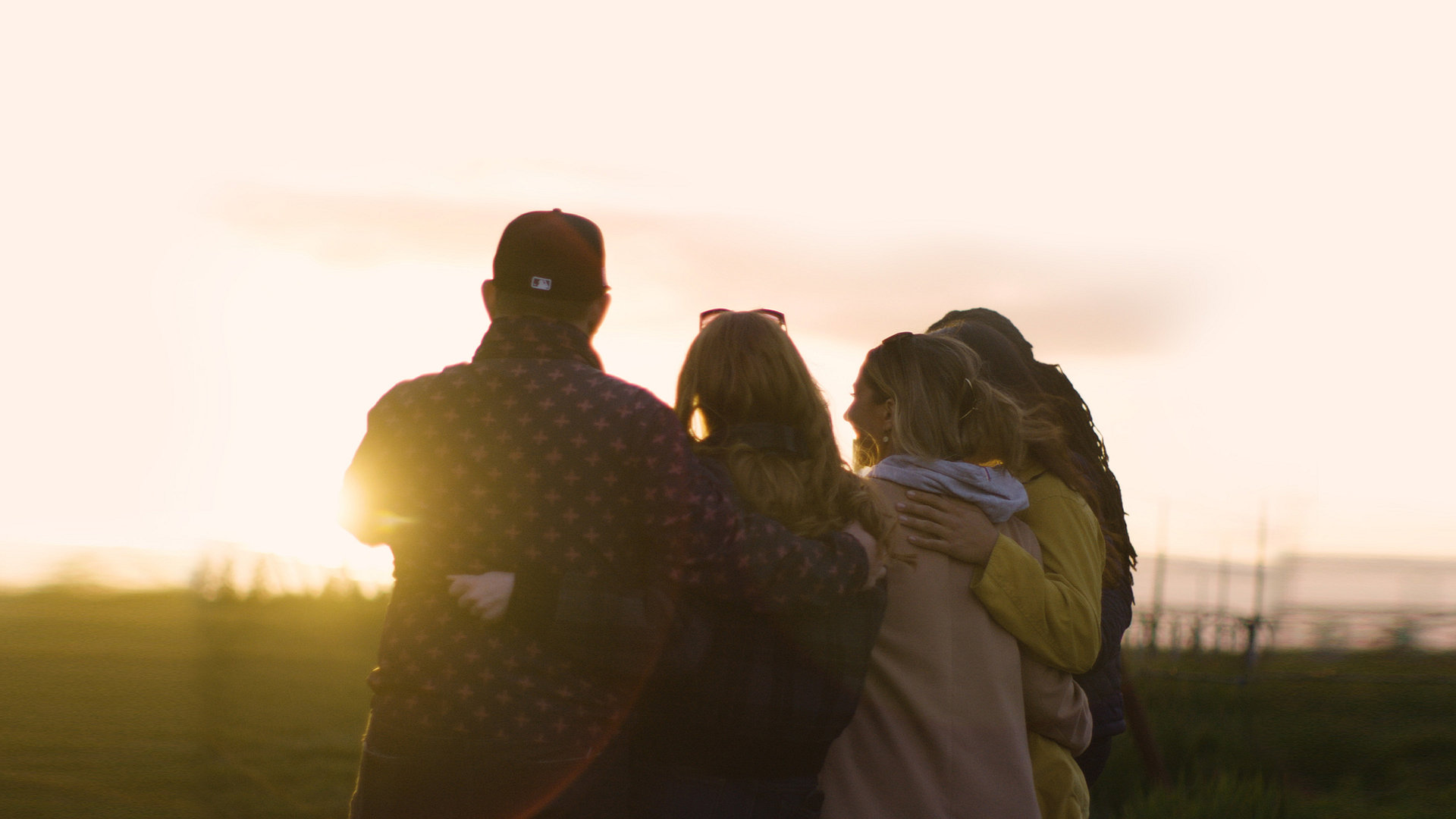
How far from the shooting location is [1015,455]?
243 centimetres

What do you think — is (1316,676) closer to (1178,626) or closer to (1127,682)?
(1178,626)

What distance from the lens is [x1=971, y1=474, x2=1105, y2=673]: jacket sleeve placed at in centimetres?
232

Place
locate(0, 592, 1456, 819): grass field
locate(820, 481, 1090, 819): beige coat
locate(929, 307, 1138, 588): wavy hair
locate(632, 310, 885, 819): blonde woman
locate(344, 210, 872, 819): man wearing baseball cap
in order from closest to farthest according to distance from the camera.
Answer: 1. locate(344, 210, 872, 819): man wearing baseball cap
2. locate(632, 310, 885, 819): blonde woman
3. locate(820, 481, 1090, 819): beige coat
4. locate(929, 307, 1138, 588): wavy hair
5. locate(0, 592, 1456, 819): grass field

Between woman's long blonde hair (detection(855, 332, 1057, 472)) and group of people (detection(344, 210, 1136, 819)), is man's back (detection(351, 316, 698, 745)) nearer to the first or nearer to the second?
group of people (detection(344, 210, 1136, 819))

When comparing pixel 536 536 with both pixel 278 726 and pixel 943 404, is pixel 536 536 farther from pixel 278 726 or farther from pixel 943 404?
pixel 278 726

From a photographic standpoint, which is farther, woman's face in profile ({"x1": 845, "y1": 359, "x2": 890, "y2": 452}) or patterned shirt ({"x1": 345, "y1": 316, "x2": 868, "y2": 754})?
woman's face in profile ({"x1": 845, "y1": 359, "x2": 890, "y2": 452})

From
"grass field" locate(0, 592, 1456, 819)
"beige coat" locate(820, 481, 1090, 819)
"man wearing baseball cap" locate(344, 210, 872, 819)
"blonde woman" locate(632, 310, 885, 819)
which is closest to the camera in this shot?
"man wearing baseball cap" locate(344, 210, 872, 819)

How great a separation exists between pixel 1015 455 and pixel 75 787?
4.82 meters

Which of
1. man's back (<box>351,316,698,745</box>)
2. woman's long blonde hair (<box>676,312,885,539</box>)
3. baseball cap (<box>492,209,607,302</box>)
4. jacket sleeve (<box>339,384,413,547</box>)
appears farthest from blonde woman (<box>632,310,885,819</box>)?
jacket sleeve (<box>339,384,413,547</box>)

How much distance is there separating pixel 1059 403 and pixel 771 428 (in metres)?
0.98

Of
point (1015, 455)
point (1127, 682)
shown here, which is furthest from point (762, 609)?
point (1127, 682)

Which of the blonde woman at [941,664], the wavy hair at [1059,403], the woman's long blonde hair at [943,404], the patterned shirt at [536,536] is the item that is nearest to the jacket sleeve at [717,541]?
the patterned shirt at [536,536]

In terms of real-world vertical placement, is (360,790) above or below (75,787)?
above

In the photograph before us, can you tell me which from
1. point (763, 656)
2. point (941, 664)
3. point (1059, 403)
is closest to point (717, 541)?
point (763, 656)
